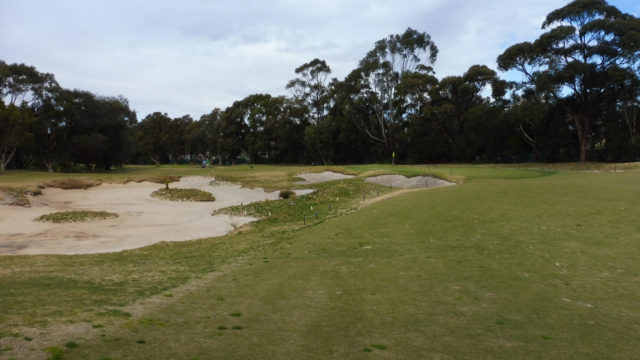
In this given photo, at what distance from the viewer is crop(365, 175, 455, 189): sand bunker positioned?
38.9 metres

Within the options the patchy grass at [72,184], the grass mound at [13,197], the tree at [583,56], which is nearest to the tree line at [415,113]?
the tree at [583,56]

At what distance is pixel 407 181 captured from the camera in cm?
4031

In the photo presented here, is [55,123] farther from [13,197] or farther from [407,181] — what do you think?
[407,181]

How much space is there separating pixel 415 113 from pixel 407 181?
136ft

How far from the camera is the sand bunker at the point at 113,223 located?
19328 millimetres

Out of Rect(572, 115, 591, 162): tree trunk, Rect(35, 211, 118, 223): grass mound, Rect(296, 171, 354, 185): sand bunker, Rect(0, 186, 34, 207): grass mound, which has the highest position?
Rect(572, 115, 591, 162): tree trunk

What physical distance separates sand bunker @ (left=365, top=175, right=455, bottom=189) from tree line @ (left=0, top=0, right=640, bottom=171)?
26619 mm

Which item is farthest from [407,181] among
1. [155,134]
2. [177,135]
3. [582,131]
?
[155,134]

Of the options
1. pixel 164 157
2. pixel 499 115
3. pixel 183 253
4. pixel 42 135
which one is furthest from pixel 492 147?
pixel 164 157

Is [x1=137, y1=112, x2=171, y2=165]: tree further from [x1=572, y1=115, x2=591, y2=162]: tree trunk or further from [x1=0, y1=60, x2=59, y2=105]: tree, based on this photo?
[x1=572, y1=115, x2=591, y2=162]: tree trunk

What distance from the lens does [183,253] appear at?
1611 cm

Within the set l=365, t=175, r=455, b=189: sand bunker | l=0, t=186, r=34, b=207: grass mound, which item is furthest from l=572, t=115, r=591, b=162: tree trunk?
l=0, t=186, r=34, b=207: grass mound

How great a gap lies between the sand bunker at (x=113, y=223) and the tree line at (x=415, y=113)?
3440cm

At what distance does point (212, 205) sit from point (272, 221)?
1273cm
